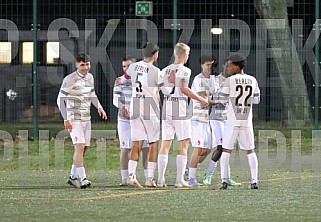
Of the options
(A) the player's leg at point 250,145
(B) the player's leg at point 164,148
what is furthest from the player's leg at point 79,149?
(A) the player's leg at point 250,145

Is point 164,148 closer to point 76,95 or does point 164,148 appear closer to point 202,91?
point 202,91

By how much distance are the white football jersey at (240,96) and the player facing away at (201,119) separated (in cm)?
87

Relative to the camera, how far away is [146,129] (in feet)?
51.9

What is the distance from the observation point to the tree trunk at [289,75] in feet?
76.8

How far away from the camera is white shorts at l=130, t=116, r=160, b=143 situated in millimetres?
15773

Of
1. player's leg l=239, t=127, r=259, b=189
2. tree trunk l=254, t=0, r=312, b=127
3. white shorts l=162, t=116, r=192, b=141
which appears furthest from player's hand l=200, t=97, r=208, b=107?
tree trunk l=254, t=0, r=312, b=127

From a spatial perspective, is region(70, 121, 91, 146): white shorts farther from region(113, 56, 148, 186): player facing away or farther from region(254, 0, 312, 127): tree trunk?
region(254, 0, 312, 127): tree trunk

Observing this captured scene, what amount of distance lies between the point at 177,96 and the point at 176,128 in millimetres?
467

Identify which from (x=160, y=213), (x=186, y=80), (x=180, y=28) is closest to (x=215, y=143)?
(x=186, y=80)

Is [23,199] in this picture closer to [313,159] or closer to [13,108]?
[313,159]

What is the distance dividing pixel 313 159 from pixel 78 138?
22.4ft

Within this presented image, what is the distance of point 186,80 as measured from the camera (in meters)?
15.7

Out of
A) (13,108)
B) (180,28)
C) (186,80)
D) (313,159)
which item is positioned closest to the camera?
(186,80)

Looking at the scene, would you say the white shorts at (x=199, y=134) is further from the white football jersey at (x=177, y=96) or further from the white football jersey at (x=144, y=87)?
the white football jersey at (x=144, y=87)
